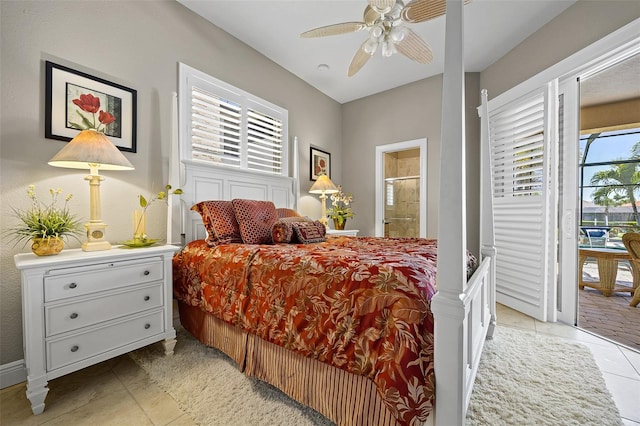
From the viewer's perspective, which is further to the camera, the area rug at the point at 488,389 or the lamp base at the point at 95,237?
the lamp base at the point at 95,237

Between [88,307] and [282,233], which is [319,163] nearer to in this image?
[282,233]

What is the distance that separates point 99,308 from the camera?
157cm

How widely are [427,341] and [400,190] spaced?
4.14 meters

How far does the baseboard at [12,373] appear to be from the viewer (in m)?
1.57

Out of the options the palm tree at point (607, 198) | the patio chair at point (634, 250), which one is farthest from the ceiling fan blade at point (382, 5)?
the palm tree at point (607, 198)

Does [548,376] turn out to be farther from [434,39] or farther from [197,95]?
[197,95]

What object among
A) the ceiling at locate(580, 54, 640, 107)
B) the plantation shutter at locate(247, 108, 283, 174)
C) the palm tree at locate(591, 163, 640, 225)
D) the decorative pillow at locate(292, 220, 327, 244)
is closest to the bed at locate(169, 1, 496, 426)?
the decorative pillow at locate(292, 220, 327, 244)

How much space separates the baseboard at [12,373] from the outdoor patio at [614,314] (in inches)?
174

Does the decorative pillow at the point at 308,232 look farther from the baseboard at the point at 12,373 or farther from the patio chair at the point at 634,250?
the patio chair at the point at 634,250

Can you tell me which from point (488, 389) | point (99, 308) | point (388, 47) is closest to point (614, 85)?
point (388, 47)

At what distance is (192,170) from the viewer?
2.51 m

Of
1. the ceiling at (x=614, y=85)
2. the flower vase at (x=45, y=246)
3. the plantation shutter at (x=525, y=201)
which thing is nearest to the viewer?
the flower vase at (x=45, y=246)

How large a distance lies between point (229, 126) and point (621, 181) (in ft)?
17.1

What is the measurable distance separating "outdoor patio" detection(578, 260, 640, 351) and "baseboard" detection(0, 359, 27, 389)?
14.5 feet
